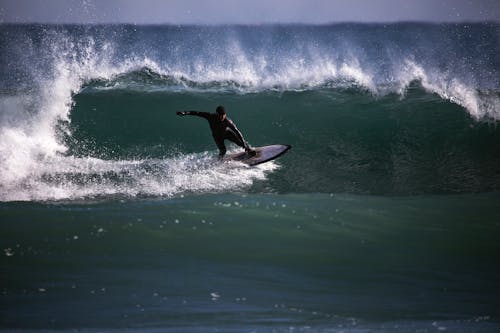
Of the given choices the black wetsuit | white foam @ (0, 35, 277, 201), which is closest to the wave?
white foam @ (0, 35, 277, 201)

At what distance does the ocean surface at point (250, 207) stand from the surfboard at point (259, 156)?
129mm

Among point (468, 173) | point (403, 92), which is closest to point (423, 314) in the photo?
point (468, 173)

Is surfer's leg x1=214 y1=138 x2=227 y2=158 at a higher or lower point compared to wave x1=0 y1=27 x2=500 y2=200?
lower

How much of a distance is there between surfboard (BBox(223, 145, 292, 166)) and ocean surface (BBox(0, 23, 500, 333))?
129 millimetres

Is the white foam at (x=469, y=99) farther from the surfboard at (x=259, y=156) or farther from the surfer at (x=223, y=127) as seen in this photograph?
the surfer at (x=223, y=127)

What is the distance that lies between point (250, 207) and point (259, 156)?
1.74 m

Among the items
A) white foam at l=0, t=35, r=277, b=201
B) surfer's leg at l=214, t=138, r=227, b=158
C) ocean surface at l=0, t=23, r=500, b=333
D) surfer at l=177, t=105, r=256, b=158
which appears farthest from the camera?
surfer's leg at l=214, t=138, r=227, b=158

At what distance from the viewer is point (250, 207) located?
7.45m

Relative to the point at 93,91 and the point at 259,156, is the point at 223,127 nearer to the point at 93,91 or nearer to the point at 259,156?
the point at 259,156

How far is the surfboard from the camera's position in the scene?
352 inches

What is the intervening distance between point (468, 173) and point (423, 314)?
198 inches

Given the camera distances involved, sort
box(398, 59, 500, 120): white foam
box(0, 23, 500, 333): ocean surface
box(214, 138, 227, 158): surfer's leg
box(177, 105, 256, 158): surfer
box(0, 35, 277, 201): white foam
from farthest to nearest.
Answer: box(398, 59, 500, 120): white foam, box(214, 138, 227, 158): surfer's leg, box(177, 105, 256, 158): surfer, box(0, 35, 277, 201): white foam, box(0, 23, 500, 333): ocean surface

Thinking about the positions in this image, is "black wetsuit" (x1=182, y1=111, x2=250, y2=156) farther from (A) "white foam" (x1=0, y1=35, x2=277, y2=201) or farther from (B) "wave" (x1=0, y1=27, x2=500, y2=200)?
(B) "wave" (x1=0, y1=27, x2=500, y2=200)

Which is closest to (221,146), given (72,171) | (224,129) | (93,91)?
(224,129)
